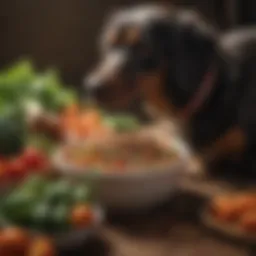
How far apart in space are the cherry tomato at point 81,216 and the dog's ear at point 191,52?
618 millimetres

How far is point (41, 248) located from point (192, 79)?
30.0 inches

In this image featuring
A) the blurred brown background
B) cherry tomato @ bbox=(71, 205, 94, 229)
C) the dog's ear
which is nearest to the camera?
cherry tomato @ bbox=(71, 205, 94, 229)

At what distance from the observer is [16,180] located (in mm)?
1136

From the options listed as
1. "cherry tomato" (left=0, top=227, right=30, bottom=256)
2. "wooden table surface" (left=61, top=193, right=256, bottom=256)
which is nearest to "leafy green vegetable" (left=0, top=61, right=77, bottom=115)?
"wooden table surface" (left=61, top=193, right=256, bottom=256)

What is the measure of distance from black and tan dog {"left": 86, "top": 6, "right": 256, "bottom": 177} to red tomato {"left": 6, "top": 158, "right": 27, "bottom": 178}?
43cm

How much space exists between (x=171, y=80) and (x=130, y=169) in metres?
0.47

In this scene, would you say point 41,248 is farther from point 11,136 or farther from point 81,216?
point 11,136

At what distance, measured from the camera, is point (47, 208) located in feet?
3.12

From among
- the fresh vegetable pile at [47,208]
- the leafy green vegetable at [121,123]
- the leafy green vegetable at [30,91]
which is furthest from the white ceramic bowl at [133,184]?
the leafy green vegetable at [30,91]

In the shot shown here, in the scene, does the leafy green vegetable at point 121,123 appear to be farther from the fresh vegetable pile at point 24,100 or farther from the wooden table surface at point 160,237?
the wooden table surface at point 160,237

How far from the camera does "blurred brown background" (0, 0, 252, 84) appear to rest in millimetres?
2443

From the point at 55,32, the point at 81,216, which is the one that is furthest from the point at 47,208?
the point at 55,32

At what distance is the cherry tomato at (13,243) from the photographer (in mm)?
858

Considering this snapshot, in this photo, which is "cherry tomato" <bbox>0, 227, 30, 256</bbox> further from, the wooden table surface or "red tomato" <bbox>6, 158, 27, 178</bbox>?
"red tomato" <bbox>6, 158, 27, 178</bbox>
